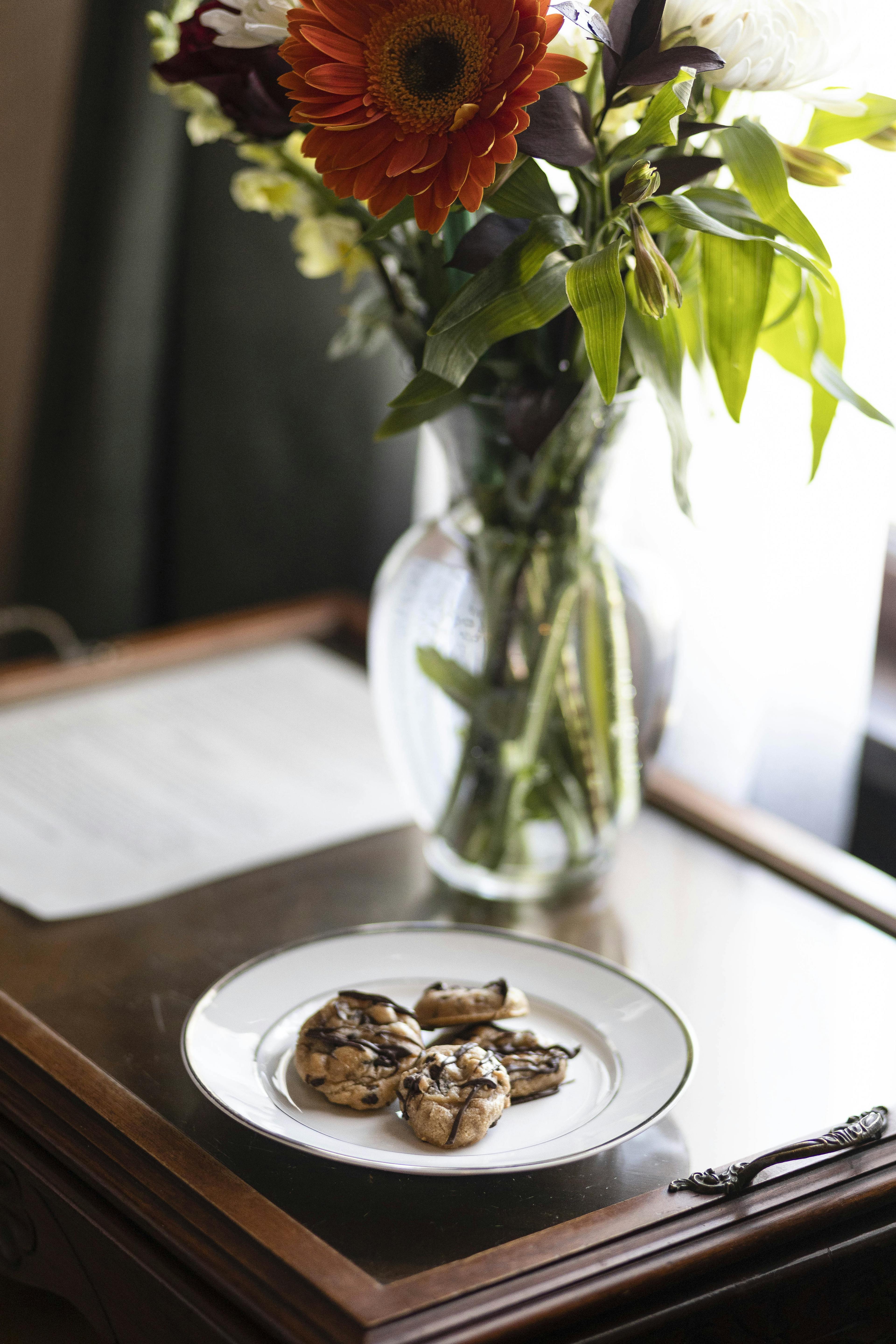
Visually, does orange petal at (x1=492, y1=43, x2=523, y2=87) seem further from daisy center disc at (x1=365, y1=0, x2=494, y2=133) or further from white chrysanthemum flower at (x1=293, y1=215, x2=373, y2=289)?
white chrysanthemum flower at (x1=293, y1=215, x2=373, y2=289)

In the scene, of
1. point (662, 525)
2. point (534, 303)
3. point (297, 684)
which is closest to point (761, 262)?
point (534, 303)

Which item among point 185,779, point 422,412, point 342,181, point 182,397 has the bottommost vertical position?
point 185,779

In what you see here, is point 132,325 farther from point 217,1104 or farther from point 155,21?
point 217,1104

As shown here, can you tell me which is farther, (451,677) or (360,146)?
(451,677)

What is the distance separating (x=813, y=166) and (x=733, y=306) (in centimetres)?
8

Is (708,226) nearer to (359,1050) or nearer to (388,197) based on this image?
(388,197)

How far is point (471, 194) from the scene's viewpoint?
52 cm

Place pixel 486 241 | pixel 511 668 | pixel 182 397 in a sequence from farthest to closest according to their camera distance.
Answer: pixel 182 397, pixel 511 668, pixel 486 241

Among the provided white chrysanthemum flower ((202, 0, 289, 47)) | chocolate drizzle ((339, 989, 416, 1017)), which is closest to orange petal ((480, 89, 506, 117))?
white chrysanthemum flower ((202, 0, 289, 47))

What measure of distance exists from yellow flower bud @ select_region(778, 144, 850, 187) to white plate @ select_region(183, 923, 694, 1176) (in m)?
0.37

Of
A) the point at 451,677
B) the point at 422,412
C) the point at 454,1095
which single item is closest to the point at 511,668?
the point at 451,677

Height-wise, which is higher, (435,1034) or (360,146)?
(360,146)

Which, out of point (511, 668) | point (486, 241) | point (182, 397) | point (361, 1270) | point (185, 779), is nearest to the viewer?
point (361, 1270)

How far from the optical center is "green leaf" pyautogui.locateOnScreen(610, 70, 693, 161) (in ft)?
1.75
